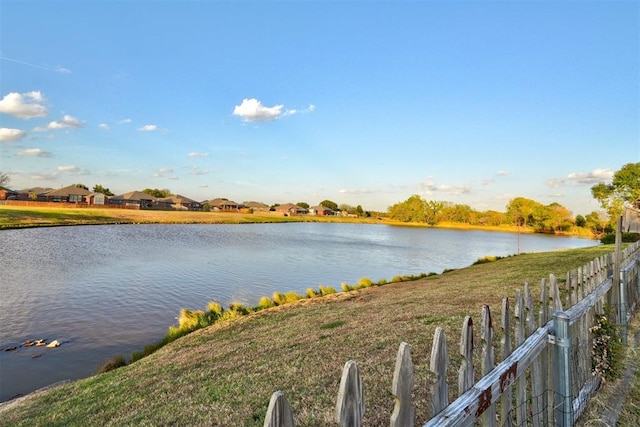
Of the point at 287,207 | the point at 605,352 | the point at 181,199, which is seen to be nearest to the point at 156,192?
the point at 181,199

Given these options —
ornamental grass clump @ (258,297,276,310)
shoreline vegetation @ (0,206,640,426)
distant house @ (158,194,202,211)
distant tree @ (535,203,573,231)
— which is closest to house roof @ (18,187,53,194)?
distant house @ (158,194,202,211)

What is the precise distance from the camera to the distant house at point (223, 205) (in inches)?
5694

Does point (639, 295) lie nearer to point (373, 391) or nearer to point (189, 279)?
point (373, 391)

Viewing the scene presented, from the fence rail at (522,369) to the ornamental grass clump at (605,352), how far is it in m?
0.15

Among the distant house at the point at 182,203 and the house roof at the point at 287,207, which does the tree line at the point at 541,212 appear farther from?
the distant house at the point at 182,203

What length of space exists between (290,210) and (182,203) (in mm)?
50531

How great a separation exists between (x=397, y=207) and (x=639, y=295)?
5632 inches

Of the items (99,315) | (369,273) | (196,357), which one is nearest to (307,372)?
(196,357)

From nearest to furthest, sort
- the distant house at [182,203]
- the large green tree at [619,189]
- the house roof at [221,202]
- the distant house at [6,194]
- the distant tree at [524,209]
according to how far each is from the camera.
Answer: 1. the large green tree at [619,189]
2. the distant house at [6,194]
3. the distant tree at [524,209]
4. the distant house at [182,203]
5. the house roof at [221,202]

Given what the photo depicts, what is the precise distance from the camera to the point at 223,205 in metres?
147

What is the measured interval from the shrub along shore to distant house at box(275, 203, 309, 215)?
5976 inches

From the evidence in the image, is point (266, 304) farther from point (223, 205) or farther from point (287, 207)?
point (287, 207)

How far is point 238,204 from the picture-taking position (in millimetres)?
156000

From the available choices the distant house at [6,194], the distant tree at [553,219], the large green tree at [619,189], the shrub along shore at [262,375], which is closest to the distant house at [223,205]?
the distant house at [6,194]
